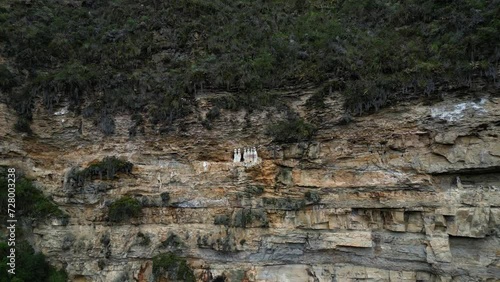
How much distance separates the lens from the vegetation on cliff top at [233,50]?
1247cm

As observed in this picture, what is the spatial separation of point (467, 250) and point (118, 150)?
13198 mm

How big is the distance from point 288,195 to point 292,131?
2.42 m

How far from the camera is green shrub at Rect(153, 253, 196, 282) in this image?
12.5 meters

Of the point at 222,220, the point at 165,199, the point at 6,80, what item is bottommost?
the point at 222,220

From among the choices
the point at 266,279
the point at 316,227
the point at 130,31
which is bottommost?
the point at 266,279

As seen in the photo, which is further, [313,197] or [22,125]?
[22,125]

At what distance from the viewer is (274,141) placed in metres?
13.5

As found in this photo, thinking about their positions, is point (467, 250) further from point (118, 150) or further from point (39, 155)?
point (39, 155)

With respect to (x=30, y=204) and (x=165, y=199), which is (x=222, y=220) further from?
(x=30, y=204)

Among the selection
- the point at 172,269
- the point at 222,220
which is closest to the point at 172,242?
the point at 172,269

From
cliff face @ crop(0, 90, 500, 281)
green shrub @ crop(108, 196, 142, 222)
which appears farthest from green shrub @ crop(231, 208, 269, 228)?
green shrub @ crop(108, 196, 142, 222)

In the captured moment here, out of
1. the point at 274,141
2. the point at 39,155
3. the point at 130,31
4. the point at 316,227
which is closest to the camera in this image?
the point at 316,227

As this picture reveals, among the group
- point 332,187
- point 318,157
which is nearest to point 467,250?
point 332,187

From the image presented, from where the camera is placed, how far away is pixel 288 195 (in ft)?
42.9
